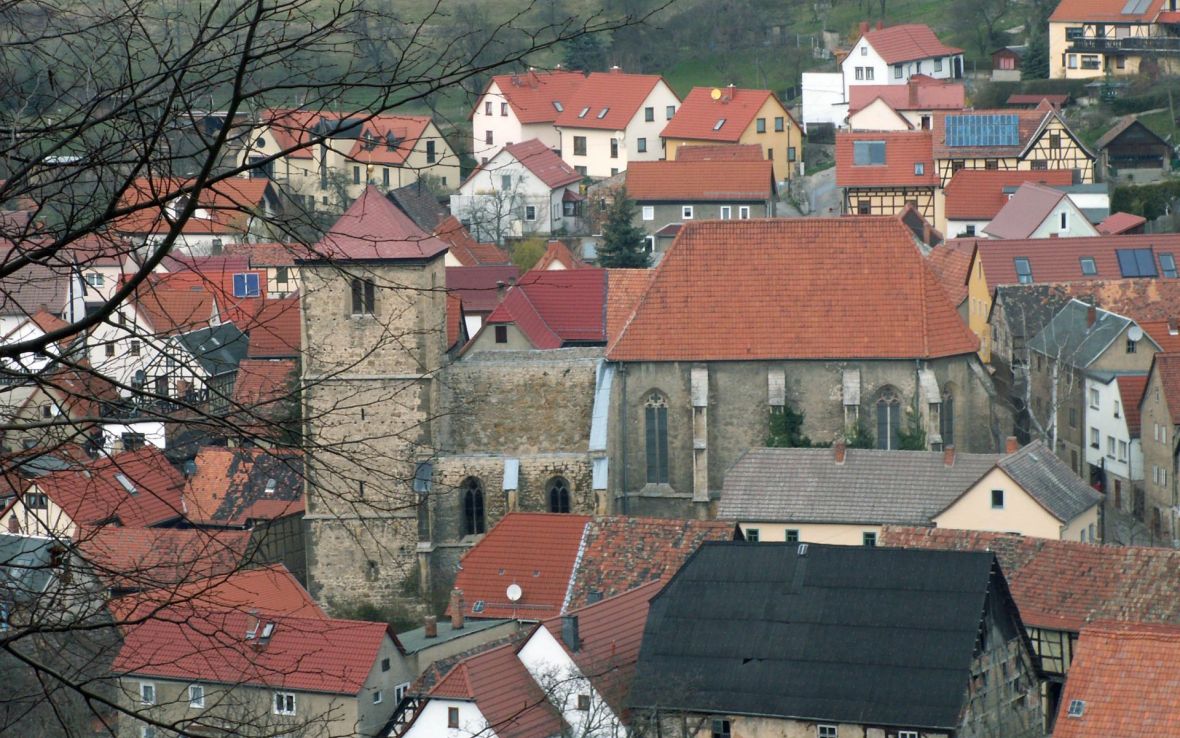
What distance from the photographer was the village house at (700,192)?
77250mm

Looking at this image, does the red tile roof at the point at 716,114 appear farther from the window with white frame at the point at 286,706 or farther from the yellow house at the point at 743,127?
the window with white frame at the point at 286,706

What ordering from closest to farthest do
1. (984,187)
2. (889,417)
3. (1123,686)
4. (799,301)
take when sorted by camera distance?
(1123,686)
(889,417)
(799,301)
(984,187)

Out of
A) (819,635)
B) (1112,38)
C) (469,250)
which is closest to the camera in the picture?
(819,635)

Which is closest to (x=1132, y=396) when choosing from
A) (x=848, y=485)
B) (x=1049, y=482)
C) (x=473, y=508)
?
(x=1049, y=482)

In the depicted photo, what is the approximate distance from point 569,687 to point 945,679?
19.3 feet

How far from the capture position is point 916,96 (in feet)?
283

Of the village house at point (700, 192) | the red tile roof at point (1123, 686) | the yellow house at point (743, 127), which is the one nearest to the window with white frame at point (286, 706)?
the red tile roof at point (1123, 686)

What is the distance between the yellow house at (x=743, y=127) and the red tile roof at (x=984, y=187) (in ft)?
43.9

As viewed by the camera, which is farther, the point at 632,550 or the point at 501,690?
the point at 632,550

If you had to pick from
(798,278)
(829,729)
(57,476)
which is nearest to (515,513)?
(798,278)

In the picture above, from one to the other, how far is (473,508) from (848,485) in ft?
26.9

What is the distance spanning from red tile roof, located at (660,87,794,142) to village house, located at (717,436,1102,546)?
43.4 m

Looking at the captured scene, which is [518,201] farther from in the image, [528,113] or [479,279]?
[479,279]

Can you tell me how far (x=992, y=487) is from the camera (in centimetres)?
4150
